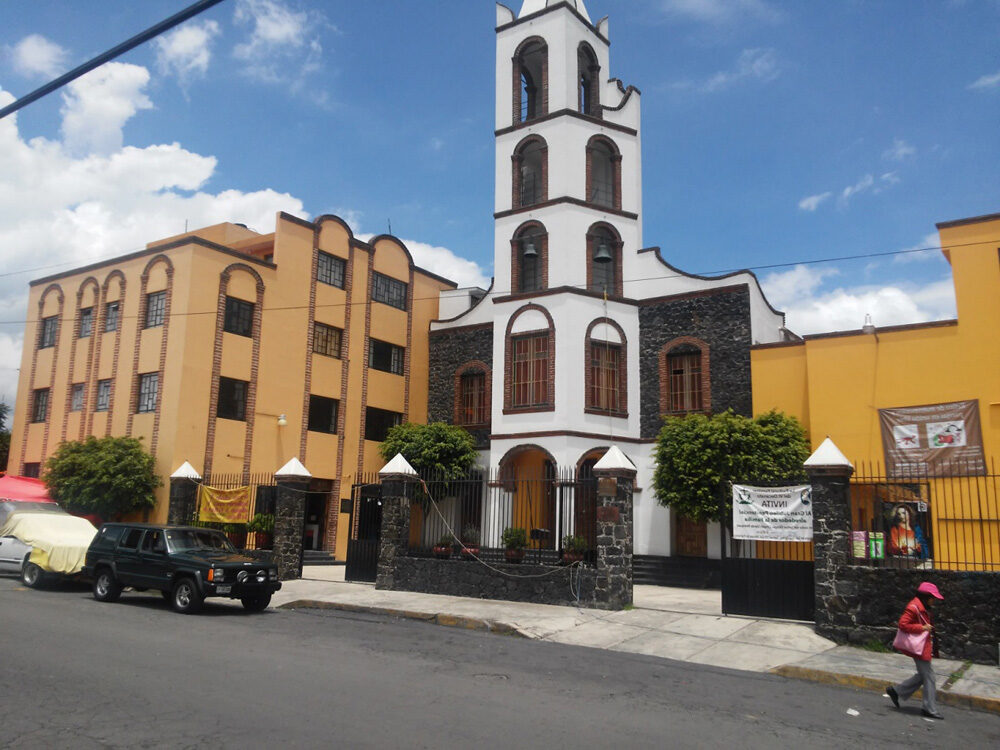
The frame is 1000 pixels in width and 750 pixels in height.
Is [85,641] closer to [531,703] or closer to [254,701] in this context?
[254,701]

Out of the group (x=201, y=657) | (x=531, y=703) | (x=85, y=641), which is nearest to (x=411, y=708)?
(x=531, y=703)

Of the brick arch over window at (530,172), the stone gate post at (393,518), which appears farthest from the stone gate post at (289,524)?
the brick arch over window at (530,172)

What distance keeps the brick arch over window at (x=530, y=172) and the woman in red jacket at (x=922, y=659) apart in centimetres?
1929

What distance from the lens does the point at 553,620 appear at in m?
14.2

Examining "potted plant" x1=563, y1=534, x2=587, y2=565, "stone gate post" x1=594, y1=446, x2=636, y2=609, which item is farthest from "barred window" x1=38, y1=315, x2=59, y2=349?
"stone gate post" x1=594, y1=446, x2=636, y2=609

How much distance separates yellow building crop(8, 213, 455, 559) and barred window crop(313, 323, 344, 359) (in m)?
0.05

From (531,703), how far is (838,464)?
7.33 metres

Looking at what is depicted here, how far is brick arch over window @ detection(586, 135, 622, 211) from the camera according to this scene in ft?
87.8

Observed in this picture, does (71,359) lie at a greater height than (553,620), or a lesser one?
greater

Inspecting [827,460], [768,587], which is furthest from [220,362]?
[827,460]

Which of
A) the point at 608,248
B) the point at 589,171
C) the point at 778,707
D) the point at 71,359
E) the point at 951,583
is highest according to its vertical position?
the point at 589,171

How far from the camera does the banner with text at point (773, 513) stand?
13.9 metres

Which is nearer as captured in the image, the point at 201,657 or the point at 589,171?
the point at 201,657

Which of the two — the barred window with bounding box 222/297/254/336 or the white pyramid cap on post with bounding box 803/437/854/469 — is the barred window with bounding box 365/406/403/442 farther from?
the white pyramid cap on post with bounding box 803/437/854/469
